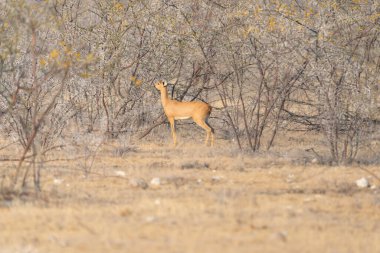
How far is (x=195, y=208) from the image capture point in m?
9.42

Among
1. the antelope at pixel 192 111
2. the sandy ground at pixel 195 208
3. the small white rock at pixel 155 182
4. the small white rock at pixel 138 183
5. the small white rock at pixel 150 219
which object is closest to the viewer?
the sandy ground at pixel 195 208

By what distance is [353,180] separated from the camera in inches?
477

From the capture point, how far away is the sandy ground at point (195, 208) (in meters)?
7.62

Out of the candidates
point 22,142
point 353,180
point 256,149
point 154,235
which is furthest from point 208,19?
point 154,235

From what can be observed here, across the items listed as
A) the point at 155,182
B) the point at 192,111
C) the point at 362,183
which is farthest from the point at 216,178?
the point at 192,111

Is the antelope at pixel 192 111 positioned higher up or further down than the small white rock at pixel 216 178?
higher up

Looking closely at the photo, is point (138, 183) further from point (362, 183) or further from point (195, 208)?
Result: point (362, 183)

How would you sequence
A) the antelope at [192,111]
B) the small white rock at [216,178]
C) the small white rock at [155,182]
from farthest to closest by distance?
the antelope at [192,111]
the small white rock at [216,178]
the small white rock at [155,182]

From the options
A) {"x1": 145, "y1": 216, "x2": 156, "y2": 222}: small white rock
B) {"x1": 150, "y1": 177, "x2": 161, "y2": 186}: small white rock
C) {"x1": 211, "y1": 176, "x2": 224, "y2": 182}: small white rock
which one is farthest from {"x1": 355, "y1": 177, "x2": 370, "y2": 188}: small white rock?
{"x1": 145, "y1": 216, "x2": 156, "y2": 222}: small white rock

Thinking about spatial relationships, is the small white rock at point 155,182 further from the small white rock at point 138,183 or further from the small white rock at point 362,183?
the small white rock at point 362,183

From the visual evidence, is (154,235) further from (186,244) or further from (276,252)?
(276,252)

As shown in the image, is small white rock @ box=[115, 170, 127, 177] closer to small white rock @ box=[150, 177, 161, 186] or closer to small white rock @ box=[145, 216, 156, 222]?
small white rock @ box=[150, 177, 161, 186]

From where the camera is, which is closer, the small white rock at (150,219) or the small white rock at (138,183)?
the small white rock at (150,219)

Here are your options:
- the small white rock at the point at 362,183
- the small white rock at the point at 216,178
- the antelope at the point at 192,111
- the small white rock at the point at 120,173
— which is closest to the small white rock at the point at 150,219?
the small white rock at the point at 216,178
